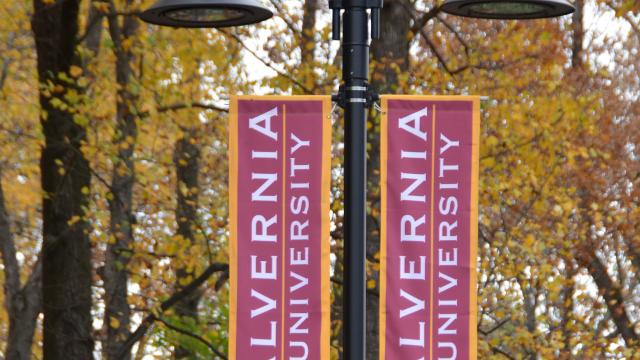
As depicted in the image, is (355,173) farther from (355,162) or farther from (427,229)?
(427,229)

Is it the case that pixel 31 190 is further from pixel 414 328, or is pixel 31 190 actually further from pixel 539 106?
pixel 414 328

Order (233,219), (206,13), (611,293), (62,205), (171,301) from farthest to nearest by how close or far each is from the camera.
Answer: (611,293)
(171,301)
(62,205)
(206,13)
(233,219)

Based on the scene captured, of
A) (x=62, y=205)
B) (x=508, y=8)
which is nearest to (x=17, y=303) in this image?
(x=62, y=205)

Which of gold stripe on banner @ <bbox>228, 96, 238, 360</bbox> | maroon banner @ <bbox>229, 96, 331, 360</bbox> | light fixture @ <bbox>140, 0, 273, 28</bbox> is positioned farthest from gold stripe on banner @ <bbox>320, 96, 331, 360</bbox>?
light fixture @ <bbox>140, 0, 273, 28</bbox>

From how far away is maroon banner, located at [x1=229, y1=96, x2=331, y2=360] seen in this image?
7.66 m

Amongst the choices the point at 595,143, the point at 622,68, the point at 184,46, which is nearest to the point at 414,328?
the point at 184,46

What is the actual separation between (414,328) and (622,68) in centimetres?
2320

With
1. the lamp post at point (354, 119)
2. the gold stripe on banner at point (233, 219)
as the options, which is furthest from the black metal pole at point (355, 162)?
the gold stripe on banner at point (233, 219)

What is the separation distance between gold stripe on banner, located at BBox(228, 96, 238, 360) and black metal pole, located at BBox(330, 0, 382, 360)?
791mm

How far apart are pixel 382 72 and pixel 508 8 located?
746 cm

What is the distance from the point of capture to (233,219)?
304 inches

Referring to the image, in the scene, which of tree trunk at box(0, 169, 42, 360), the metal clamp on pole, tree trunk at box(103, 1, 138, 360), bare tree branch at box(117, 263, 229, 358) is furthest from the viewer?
tree trunk at box(0, 169, 42, 360)

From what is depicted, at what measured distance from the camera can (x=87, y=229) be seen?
616 inches

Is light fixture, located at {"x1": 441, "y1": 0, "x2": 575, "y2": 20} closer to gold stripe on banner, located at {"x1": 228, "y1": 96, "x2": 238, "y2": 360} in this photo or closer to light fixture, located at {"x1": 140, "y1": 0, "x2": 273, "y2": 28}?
light fixture, located at {"x1": 140, "y1": 0, "x2": 273, "y2": 28}
